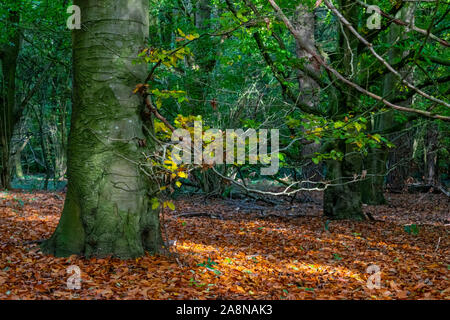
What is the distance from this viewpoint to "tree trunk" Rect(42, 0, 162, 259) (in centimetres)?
430

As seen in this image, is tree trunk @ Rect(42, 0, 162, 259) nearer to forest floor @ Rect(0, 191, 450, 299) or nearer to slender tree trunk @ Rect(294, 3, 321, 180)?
forest floor @ Rect(0, 191, 450, 299)

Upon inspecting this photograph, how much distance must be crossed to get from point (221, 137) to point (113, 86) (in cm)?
131

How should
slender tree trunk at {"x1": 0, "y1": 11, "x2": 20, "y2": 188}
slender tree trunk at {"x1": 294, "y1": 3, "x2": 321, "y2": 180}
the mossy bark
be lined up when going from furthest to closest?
slender tree trunk at {"x1": 0, "y1": 11, "x2": 20, "y2": 188}
slender tree trunk at {"x1": 294, "y1": 3, "x2": 321, "y2": 180}
the mossy bark

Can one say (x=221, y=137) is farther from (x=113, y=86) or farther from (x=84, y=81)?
(x=84, y=81)

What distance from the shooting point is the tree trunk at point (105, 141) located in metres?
4.30

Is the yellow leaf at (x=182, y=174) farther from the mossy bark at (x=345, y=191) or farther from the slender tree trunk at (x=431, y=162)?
the slender tree trunk at (x=431, y=162)

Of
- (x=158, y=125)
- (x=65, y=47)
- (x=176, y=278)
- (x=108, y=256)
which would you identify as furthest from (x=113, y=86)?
(x=65, y=47)

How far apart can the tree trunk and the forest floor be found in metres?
0.23

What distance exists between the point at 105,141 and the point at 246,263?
2.18 m

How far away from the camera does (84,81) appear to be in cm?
438

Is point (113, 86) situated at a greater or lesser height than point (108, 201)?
greater

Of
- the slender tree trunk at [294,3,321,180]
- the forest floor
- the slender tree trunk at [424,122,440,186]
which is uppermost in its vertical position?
the slender tree trunk at [294,3,321,180]

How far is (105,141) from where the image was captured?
4312mm

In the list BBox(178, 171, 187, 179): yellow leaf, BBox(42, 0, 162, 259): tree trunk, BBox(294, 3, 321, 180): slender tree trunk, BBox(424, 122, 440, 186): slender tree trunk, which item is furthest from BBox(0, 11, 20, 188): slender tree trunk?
BBox(424, 122, 440, 186): slender tree trunk
